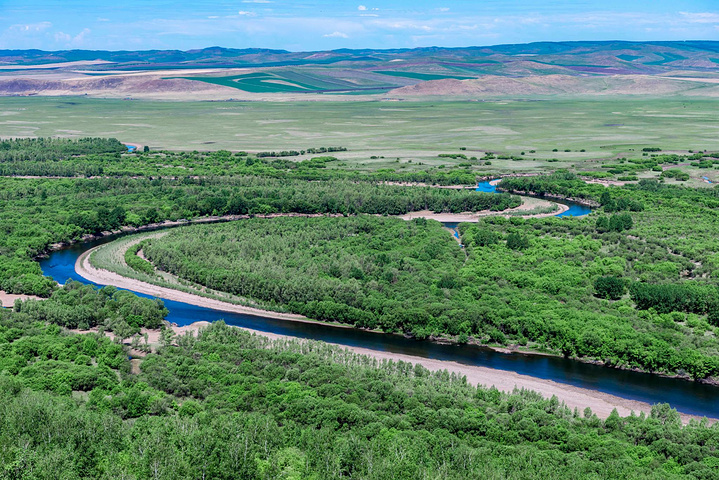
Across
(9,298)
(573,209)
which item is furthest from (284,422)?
(573,209)

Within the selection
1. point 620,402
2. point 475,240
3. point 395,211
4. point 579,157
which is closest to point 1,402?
point 620,402

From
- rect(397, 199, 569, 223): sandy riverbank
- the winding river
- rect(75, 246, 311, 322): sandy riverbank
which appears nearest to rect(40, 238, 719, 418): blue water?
the winding river

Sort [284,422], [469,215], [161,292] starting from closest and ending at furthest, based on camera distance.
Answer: [284,422] < [161,292] < [469,215]

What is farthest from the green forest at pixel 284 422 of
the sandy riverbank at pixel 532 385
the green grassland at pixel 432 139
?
the green grassland at pixel 432 139

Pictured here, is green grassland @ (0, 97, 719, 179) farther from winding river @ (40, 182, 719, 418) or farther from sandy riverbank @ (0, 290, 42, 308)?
sandy riverbank @ (0, 290, 42, 308)

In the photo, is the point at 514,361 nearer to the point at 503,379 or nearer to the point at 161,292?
the point at 503,379

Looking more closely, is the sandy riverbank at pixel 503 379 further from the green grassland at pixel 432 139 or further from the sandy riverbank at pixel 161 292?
the green grassland at pixel 432 139

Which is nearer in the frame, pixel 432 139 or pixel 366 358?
pixel 366 358

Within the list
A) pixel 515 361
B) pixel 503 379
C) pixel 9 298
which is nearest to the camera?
pixel 503 379
